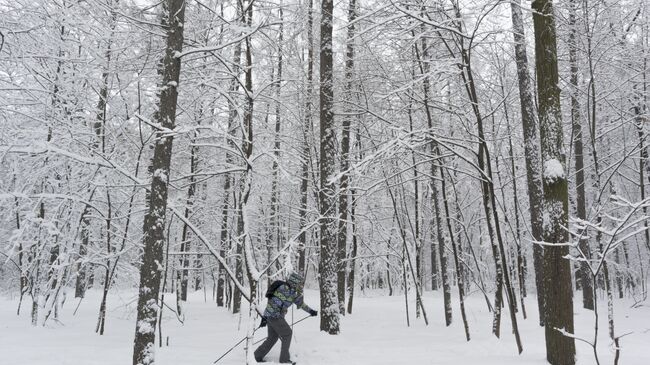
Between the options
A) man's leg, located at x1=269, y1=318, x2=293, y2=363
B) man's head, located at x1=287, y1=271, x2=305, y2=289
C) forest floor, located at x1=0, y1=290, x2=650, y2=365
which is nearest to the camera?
forest floor, located at x1=0, y1=290, x2=650, y2=365

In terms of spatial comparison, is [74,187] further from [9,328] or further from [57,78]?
[9,328]

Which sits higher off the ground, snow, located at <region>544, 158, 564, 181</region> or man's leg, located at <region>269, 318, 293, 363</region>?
snow, located at <region>544, 158, 564, 181</region>

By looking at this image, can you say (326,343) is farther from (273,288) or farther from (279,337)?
(273,288)

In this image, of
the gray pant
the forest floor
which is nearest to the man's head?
the gray pant

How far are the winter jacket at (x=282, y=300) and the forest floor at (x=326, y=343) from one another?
52 cm

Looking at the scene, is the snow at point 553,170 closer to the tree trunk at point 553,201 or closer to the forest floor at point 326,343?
the tree trunk at point 553,201

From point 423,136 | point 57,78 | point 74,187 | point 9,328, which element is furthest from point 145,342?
point 57,78

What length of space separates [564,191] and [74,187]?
9837 mm

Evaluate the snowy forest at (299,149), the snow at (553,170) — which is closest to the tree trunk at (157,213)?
the snowy forest at (299,149)

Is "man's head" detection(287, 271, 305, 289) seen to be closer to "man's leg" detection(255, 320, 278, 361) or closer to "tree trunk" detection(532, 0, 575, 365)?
"man's leg" detection(255, 320, 278, 361)

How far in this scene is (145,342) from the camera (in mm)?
5488

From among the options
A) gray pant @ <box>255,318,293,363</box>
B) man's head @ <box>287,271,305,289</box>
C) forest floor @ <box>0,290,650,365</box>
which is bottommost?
forest floor @ <box>0,290,650,365</box>

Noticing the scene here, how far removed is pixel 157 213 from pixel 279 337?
2.71 m

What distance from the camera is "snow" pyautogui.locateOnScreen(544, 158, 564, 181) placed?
16.3 ft
